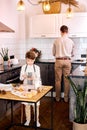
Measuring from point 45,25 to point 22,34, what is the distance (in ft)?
2.41

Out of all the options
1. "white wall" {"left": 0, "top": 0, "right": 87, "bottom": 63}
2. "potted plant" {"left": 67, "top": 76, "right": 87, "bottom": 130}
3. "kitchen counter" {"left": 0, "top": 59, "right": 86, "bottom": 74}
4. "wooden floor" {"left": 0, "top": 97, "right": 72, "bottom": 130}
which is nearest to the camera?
"potted plant" {"left": 67, "top": 76, "right": 87, "bottom": 130}

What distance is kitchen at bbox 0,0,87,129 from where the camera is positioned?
234 inches

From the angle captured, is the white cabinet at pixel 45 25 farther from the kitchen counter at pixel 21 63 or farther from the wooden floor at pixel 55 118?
the wooden floor at pixel 55 118

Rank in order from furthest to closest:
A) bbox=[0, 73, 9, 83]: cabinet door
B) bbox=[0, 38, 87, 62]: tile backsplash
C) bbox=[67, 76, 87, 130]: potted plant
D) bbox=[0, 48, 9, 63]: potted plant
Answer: bbox=[0, 38, 87, 62]: tile backsplash
bbox=[0, 48, 9, 63]: potted plant
bbox=[0, 73, 9, 83]: cabinet door
bbox=[67, 76, 87, 130]: potted plant

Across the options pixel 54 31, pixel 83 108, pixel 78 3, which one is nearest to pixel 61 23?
pixel 54 31

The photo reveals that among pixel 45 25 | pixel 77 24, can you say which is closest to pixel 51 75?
pixel 45 25

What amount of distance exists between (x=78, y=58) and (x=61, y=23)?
40.1 inches

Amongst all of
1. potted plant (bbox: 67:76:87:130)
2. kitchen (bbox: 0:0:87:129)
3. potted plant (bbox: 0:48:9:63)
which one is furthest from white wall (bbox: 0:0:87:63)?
potted plant (bbox: 67:76:87:130)

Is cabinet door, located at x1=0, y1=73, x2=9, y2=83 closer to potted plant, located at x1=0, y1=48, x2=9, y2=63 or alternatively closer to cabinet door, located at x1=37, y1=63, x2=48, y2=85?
potted plant, located at x1=0, y1=48, x2=9, y2=63

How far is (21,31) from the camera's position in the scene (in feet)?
21.5

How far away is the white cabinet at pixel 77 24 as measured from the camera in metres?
5.96

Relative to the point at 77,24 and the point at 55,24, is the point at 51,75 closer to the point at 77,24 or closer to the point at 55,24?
the point at 55,24

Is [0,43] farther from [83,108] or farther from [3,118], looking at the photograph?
[83,108]

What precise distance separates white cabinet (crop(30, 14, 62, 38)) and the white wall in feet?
1.23
